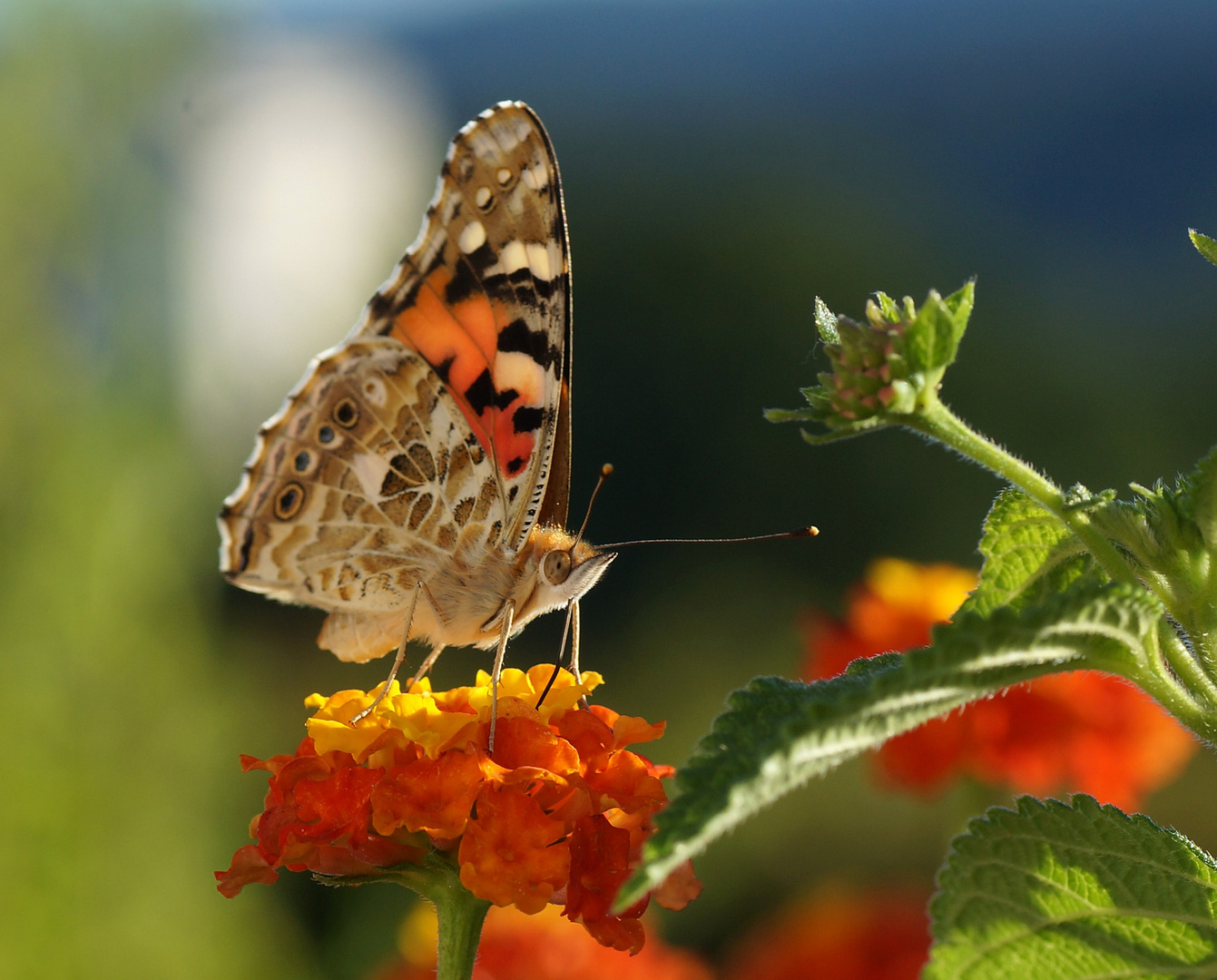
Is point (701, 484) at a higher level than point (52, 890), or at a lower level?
higher

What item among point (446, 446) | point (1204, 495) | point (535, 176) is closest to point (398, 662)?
point (446, 446)

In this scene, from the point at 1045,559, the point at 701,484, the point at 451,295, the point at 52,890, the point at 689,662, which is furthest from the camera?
the point at 701,484

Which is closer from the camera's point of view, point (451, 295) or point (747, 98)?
point (451, 295)

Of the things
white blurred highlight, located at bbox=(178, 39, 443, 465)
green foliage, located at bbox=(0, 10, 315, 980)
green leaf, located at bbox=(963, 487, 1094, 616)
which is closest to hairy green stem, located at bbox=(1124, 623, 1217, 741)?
green leaf, located at bbox=(963, 487, 1094, 616)

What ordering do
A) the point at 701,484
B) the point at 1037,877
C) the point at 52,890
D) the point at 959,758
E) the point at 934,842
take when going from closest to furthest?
the point at 1037,877
the point at 959,758
the point at 52,890
the point at 934,842
the point at 701,484

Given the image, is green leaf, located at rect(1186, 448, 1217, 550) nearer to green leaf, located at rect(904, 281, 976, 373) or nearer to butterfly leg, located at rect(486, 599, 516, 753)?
green leaf, located at rect(904, 281, 976, 373)

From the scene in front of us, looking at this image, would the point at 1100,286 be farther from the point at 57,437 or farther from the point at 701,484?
the point at 57,437

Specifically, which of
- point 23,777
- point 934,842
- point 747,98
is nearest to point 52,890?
point 23,777
